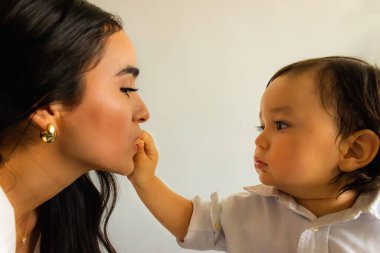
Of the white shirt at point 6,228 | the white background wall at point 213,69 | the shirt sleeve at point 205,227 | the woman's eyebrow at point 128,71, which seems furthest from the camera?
the white background wall at point 213,69

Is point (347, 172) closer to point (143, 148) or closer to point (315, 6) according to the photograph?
point (143, 148)

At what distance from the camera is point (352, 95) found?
2.39 ft

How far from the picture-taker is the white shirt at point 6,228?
61 centimetres

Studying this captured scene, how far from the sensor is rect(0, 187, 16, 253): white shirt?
608mm

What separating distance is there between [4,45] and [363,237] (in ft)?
2.47

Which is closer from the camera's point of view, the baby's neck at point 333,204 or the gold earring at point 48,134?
the gold earring at point 48,134

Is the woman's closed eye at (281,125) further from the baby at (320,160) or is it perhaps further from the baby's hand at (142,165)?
the baby's hand at (142,165)

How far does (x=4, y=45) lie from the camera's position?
0.62 m

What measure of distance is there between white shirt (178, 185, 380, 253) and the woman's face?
0.25 metres

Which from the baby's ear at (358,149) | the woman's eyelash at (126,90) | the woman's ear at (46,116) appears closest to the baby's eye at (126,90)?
the woman's eyelash at (126,90)

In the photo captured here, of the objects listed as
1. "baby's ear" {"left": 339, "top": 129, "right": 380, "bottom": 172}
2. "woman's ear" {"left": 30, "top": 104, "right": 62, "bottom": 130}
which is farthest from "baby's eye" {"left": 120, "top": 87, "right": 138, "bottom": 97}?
"baby's ear" {"left": 339, "top": 129, "right": 380, "bottom": 172}

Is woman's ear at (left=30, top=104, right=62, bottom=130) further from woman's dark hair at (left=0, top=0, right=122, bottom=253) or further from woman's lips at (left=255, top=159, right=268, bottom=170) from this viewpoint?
woman's lips at (left=255, top=159, right=268, bottom=170)

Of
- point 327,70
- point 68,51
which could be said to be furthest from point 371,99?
point 68,51

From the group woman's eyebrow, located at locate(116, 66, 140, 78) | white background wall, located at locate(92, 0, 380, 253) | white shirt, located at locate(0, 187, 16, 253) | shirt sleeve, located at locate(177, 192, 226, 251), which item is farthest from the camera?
white background wall, located at locate(92, 0, 380, 253)
